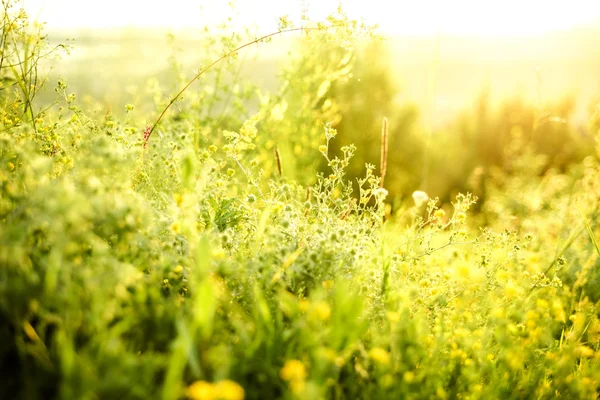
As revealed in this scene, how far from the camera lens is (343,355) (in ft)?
5.48

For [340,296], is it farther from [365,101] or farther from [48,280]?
[365,101]

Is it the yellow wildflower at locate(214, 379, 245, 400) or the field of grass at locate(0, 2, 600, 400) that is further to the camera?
the field of grass at locate(0, 2, 600, 400)

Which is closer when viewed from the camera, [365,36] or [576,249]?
[365,36]

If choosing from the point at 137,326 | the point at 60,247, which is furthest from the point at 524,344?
the point at 60,247

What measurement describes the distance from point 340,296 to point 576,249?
335 centimetres

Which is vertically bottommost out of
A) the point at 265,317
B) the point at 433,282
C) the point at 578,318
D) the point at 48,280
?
the point at 578,318

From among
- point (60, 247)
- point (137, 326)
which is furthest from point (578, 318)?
point (60, 247)

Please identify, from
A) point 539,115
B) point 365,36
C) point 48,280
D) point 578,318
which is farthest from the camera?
point 539,115

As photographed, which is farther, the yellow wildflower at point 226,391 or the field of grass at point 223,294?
the field of grass at point 223,294

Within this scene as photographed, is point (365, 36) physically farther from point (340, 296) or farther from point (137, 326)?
point (137, 326)

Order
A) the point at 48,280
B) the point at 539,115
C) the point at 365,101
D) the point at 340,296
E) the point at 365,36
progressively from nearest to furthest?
the point at 48,280, the point at 340,296, the point at 365,36, the point at 539,115, the point at 365,101

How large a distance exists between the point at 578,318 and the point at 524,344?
58cm

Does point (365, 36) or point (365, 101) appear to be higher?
point (365, 36)

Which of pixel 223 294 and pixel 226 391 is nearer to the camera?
pixel 226 391
